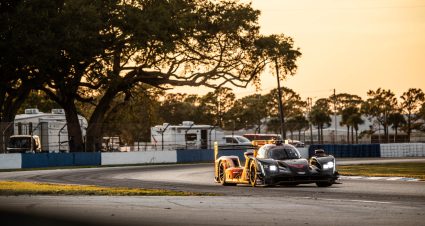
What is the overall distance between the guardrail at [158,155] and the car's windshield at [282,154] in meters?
23.9

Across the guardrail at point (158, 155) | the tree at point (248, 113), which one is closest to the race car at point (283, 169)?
the guardrail at point (158, 155)

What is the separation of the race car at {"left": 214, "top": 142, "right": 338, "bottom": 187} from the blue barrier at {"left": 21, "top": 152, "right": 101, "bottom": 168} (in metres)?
23.0

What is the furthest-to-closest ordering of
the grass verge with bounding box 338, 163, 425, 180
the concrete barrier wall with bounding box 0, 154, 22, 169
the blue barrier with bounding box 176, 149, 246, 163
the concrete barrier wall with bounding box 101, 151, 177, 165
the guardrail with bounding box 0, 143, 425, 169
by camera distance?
the blue barrier with bounding box 176, 149, 246, 163, the concrete barrier wall with bounding box 101, 151, 177, 165, the guardrail with bounding box 0, 143, 425, 169, the concrete barrier wall with bounding box 0, 154, 22, 169, the grass verge with bounding box 338, 163, 425, 180

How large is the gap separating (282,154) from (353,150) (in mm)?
39706

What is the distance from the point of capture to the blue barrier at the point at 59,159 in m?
43.9

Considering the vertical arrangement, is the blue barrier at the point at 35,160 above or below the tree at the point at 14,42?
below

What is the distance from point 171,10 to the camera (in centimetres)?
5300

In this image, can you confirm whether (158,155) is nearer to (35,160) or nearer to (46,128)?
(46,128)

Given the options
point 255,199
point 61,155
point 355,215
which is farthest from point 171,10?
point 355,215

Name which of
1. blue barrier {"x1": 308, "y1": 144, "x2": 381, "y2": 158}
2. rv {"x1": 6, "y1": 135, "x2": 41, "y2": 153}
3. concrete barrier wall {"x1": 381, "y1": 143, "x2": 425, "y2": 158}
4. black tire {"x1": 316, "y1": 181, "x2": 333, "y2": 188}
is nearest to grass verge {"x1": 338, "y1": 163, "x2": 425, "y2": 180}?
black tire {"x1": 316, "y1": 181, "x2": 333, "y2": 188}

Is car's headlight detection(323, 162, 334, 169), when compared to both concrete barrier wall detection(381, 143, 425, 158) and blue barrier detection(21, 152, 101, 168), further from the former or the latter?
concrete barrier wall detection(381, 143, 425, 158)

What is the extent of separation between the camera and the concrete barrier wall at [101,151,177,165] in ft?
160

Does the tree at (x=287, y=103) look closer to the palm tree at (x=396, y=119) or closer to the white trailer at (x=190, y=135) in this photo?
the palm tree at (x=396, y=119)

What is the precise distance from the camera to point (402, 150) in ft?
200
